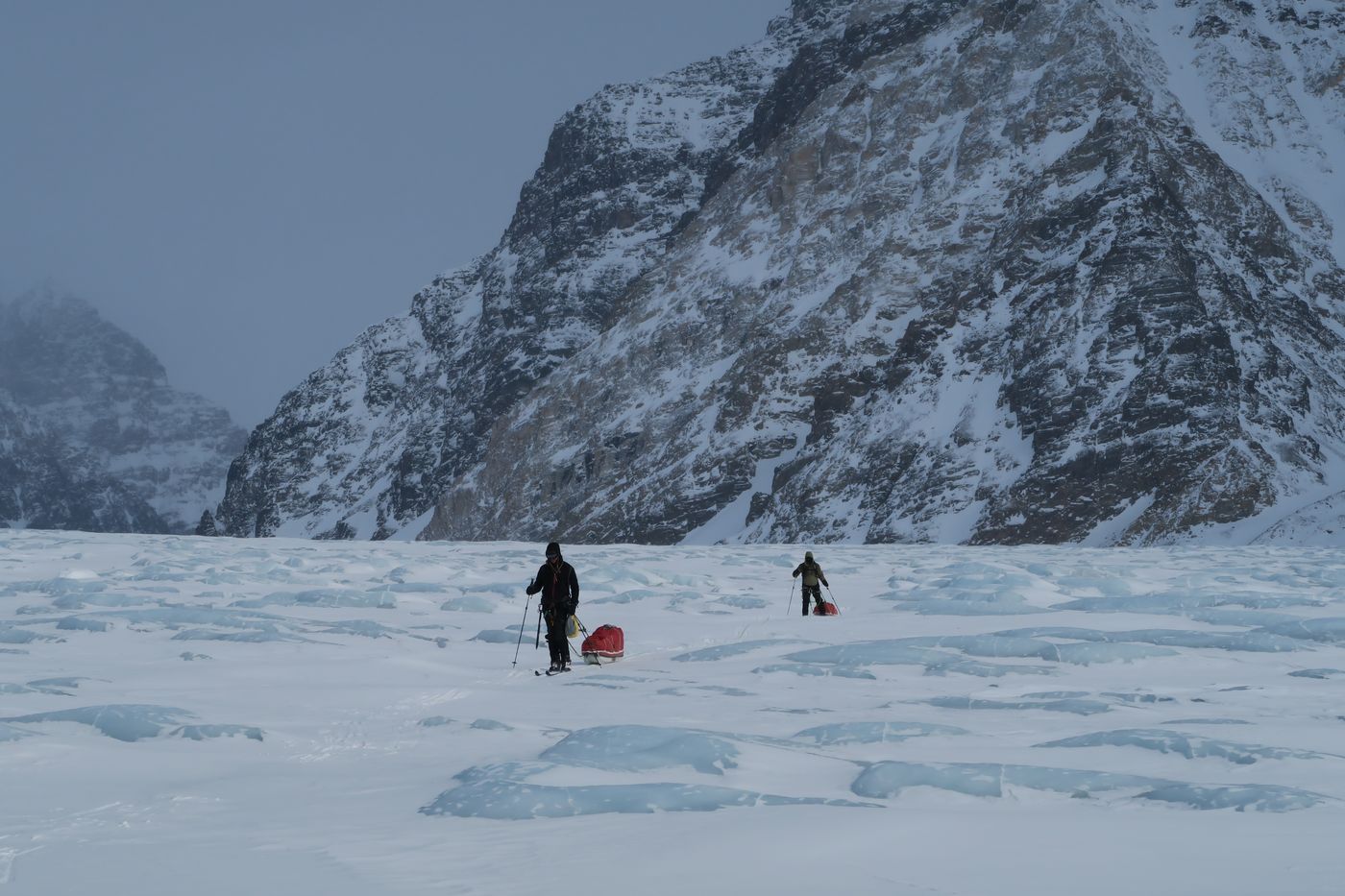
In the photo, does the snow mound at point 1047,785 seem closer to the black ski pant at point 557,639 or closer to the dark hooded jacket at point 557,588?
the black ski pant at point 557,639

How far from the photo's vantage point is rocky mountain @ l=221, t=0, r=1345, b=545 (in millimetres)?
113188

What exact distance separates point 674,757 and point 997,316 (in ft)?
427

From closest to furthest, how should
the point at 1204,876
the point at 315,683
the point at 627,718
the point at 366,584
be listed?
the point at 1204,876 < the point at 627,718 < the point at 315,683 < the point at 366,584

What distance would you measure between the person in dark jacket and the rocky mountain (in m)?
85.9

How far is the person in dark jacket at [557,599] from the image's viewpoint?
51.5 ft

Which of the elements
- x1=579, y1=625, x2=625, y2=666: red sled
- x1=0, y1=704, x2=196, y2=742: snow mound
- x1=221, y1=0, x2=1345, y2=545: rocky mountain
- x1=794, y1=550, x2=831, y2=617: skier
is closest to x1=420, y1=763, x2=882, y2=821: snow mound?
x1=0, y1=704, x2=196, y2=742: snow mound

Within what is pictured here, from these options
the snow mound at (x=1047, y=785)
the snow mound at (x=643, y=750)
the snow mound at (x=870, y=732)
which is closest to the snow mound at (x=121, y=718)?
the snow mound at (x=643, y=750)

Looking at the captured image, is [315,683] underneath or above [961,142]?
underneath

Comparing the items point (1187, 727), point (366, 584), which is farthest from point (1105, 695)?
point (366, 584)

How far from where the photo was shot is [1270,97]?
157375 mm

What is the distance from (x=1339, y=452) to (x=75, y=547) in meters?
99.4

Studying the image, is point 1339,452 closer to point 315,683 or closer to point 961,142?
point 961,142

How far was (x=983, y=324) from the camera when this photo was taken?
13550 centimetres

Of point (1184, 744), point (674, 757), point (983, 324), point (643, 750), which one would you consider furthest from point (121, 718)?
point (983, 324)
